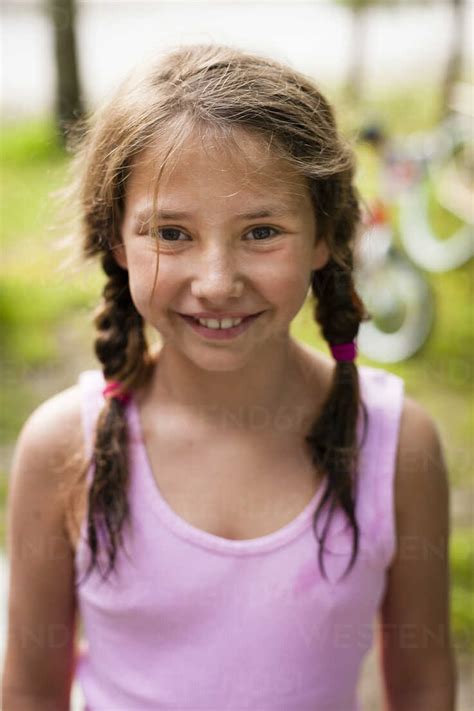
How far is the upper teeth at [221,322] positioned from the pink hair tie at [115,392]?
0.28 m

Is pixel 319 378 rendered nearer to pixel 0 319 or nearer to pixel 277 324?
pixel 277 324

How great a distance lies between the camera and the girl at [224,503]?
1466mm

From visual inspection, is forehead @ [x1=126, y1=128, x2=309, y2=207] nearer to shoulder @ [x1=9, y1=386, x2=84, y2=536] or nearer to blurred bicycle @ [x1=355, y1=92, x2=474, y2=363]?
shoulder @ [x1=9, y1=386, x2=84, y2=536]

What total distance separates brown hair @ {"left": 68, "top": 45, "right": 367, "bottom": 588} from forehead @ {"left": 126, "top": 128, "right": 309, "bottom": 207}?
0.05 feet

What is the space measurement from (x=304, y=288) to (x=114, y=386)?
40 cm

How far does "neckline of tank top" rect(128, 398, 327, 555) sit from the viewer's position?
1.48m

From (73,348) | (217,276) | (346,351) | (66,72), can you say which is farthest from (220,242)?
(66,72)

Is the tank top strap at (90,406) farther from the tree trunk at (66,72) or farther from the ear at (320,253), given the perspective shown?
the tree trunk at (66,72)

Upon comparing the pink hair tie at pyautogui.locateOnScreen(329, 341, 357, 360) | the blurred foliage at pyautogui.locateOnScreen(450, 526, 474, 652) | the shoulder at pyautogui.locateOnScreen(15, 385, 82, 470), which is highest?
the pink hair tie at pyautogui.locateOnScreen(329, 341, 357, 360)

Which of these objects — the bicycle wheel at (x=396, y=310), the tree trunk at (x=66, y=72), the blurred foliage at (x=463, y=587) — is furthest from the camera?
the tree trunk at (x=66, y=72)

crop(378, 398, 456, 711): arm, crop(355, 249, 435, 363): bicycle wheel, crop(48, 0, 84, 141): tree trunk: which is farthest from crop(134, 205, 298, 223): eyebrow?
crop(48, 0, 84, 141): tree trunk

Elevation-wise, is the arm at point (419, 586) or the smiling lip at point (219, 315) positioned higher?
the smiling lip at point (219, 315)

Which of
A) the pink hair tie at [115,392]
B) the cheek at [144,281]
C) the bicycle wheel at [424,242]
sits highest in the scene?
the cheek at [144,281]

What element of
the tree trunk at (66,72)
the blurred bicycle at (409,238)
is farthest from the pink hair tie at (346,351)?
the tree trunk at (66,72)
